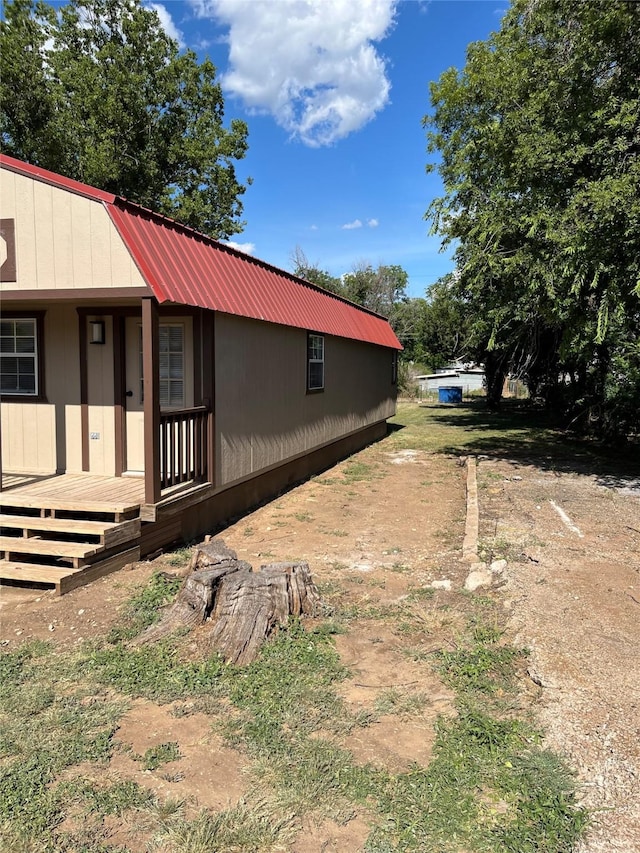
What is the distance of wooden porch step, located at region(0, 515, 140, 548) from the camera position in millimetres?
4969

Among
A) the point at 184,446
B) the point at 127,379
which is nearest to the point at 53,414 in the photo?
the point at 127,379

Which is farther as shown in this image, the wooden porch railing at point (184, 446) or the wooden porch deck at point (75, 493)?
the wooden porch railing at point (184, 446)

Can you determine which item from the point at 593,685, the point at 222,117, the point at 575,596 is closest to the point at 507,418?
the point at 222,117

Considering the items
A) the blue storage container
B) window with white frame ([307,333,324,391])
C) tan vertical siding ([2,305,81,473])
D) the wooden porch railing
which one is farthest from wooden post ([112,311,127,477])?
the blue storage container

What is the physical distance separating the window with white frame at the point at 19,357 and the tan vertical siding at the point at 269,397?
236 cm

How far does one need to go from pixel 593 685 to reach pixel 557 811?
3.86 feet

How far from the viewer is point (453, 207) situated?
11.7m

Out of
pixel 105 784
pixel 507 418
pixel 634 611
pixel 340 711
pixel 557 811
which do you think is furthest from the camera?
pixel 507 418

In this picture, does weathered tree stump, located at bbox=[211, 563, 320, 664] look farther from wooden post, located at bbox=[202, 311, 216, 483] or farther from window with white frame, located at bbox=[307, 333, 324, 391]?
window with white frame, located at bbox=[307, 333, 324, 391]

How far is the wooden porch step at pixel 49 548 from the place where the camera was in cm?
479

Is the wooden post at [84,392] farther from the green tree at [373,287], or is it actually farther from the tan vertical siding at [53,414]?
the green tree at [373,287]

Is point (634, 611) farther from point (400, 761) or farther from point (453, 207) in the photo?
point (453, 207)

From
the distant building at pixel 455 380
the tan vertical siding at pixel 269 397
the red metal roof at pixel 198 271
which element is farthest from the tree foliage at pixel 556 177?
the distant building at pixel 455 380

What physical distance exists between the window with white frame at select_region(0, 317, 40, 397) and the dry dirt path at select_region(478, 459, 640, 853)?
5.87m
